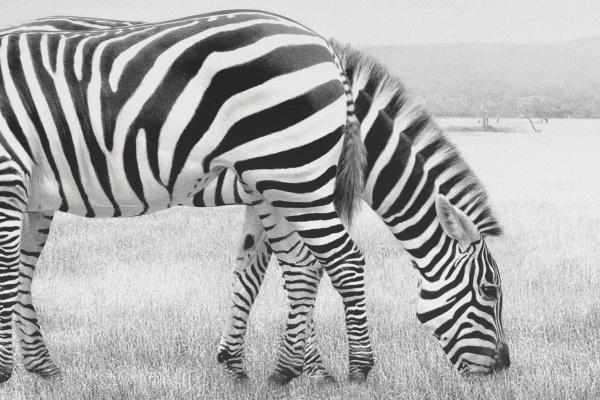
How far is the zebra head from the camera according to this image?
5.32 m

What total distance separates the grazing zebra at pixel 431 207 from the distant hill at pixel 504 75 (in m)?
53.2

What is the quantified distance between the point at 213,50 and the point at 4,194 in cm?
164

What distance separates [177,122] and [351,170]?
1.20m

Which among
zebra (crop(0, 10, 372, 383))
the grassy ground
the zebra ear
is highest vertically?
zebra (crop(0, 10, 372, 383))

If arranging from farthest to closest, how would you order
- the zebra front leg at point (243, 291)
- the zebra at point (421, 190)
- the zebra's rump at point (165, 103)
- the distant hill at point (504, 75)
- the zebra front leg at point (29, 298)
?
the distant hill at point (504, 75) < the zebra front leg at point (243, 291) < the zebra front leg at point (29, 298) < the zebra at point (421, 190) < the zebra's rump at point (165, 103)

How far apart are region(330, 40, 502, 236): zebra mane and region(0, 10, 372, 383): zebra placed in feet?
1.18

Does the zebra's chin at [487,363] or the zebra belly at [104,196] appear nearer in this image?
the zebra belly at [104,196]

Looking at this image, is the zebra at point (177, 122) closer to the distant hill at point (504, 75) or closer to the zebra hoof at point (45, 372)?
the zebra hoof at point (45, 372)

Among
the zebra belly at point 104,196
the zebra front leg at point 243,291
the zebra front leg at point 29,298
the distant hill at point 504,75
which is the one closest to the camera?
the zebra belly at point 104,196

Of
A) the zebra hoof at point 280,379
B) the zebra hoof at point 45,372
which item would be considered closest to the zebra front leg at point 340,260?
the zebra hoof at point 280,379

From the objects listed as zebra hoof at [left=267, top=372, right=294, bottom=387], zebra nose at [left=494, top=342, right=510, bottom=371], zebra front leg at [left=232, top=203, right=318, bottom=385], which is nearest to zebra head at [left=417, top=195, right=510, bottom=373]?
zebra nose at [left=494, top=342, right=510, bottom=371]

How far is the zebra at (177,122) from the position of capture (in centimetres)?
466

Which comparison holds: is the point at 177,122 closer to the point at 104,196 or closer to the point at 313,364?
the point at 104,196

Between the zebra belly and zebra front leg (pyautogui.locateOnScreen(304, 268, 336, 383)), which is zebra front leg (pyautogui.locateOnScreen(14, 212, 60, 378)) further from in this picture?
zebra front leg (pyautogui.locateOnScreen(304, 268, 336, 383))
